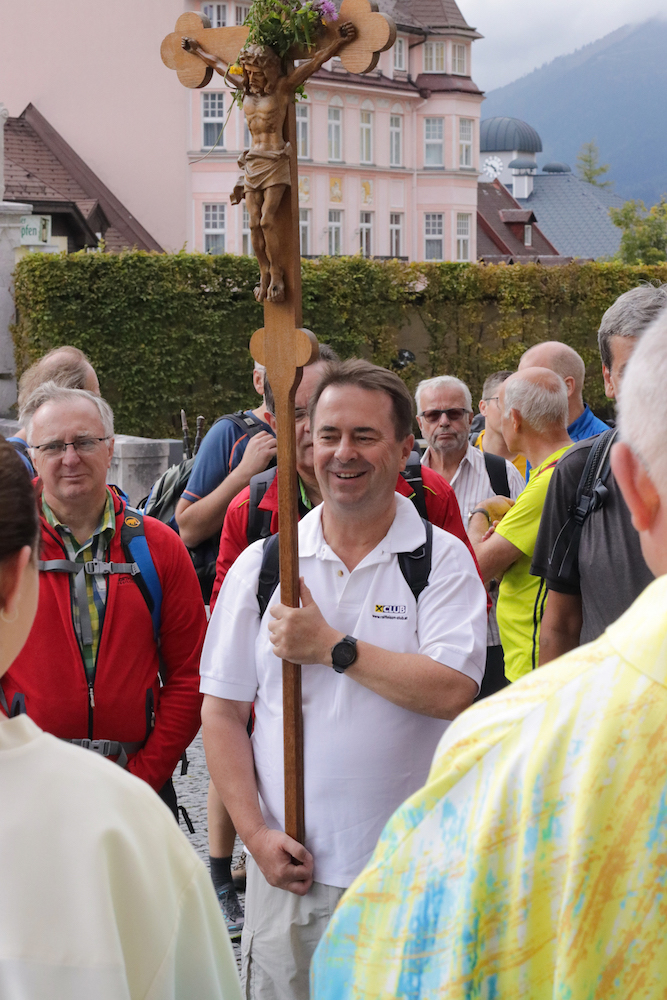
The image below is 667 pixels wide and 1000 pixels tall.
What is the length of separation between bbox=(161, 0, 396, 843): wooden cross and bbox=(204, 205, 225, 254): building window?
114 feet

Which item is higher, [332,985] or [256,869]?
[332,985]

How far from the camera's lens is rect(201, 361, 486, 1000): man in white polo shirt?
262 cm

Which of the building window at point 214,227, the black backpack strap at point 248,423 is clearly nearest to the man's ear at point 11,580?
the black backpack strap at point 248,423

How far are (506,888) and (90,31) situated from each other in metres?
39.6

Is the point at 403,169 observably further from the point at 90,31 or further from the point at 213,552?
the point at 213,552

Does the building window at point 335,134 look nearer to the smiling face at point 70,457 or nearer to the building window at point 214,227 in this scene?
the building window at point 214,227

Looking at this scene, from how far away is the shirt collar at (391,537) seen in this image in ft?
9.14

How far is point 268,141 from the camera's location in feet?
8.89

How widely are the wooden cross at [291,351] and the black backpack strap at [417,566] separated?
0.92 feet

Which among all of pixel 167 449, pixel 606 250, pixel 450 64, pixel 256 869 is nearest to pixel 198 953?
pixel 256 869

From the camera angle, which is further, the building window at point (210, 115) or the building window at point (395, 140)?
the building window at point (395, 140)

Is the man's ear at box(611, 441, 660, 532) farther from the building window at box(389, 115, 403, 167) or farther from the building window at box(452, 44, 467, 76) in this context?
the building window at box(452, 44, 467, 76)

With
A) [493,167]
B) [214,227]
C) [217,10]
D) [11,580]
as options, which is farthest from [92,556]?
[493,167]

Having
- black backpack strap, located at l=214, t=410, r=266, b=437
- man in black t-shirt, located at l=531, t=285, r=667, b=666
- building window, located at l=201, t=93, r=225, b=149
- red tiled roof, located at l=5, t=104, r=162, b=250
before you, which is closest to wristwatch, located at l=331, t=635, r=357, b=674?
man in black t-shirt, located at l=531, t=285, r=667, b=666
